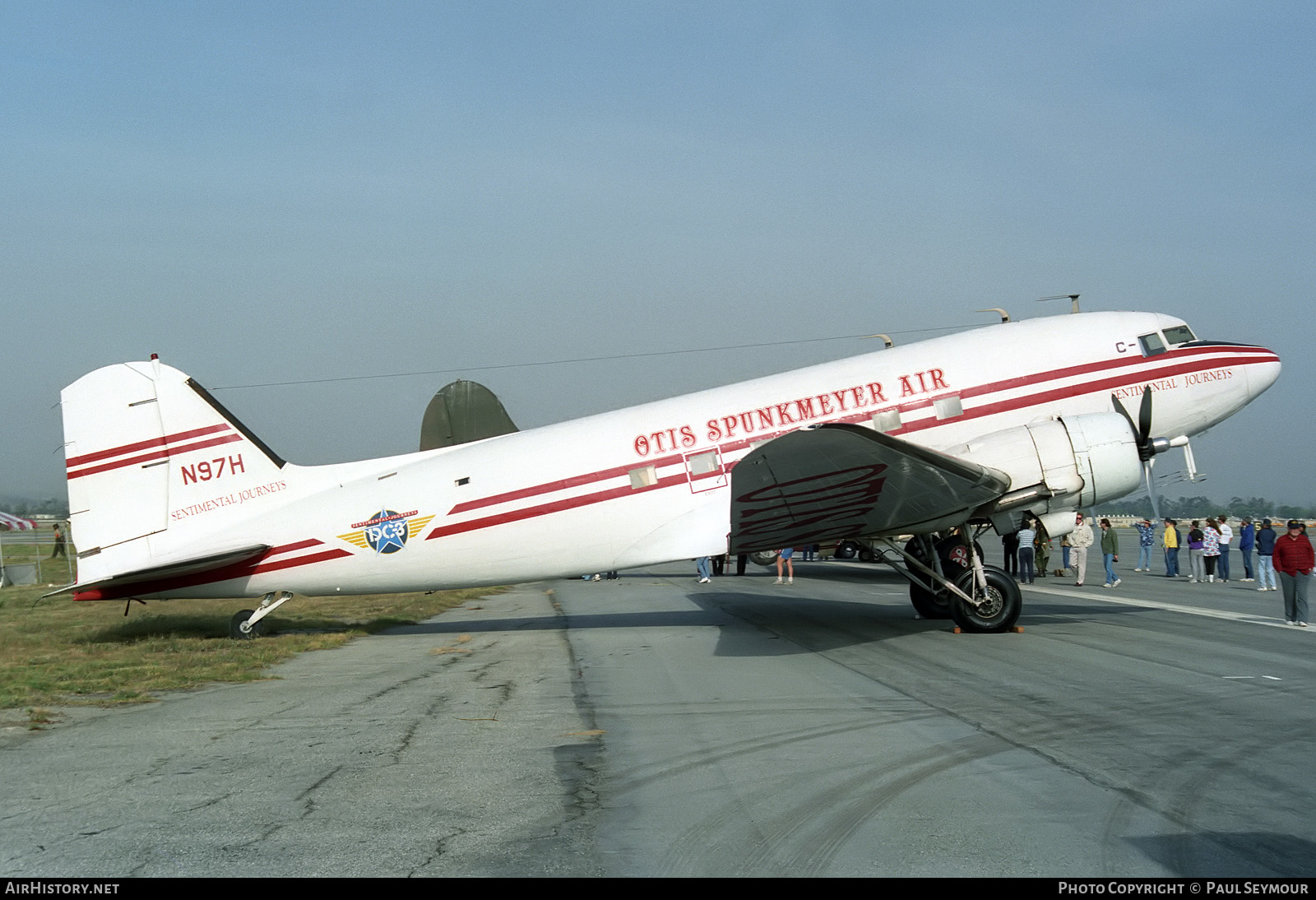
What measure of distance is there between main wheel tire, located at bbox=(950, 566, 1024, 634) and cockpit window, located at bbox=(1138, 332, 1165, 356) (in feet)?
13.7

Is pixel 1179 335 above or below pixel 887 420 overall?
above

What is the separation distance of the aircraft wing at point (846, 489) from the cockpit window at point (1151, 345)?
3505 millimetres

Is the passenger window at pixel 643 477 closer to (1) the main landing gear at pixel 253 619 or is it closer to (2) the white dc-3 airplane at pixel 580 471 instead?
(2) the white dc-3 airplane at pixel 580 471

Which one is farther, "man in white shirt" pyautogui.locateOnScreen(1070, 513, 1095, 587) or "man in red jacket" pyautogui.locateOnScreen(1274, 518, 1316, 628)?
"man in white shirt" pyautogui.locateOnScreen(1070, 513, 1095, 587)

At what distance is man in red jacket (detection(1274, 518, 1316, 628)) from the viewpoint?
13.6 m

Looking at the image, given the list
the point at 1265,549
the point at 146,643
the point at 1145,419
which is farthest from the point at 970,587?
the point at 1265,549

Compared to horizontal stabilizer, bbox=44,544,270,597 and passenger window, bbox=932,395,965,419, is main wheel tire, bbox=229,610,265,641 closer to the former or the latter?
horizontal stabilizer, bbox=44,544,270,597

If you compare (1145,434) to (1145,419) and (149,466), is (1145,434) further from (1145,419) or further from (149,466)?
(149,466)

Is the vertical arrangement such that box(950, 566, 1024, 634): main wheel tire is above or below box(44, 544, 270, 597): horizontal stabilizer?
below

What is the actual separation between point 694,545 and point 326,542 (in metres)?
5.23

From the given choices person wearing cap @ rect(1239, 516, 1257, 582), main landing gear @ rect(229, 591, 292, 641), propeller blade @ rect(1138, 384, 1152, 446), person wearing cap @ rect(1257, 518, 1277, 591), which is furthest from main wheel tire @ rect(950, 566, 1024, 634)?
person wearing cap @ rect(1239, 516, 1257, 582)

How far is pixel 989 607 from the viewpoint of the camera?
1283 centimetres

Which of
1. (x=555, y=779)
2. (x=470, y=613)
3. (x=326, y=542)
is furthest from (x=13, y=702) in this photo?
(x=470, y=613)

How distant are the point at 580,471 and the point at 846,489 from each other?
393 cm
